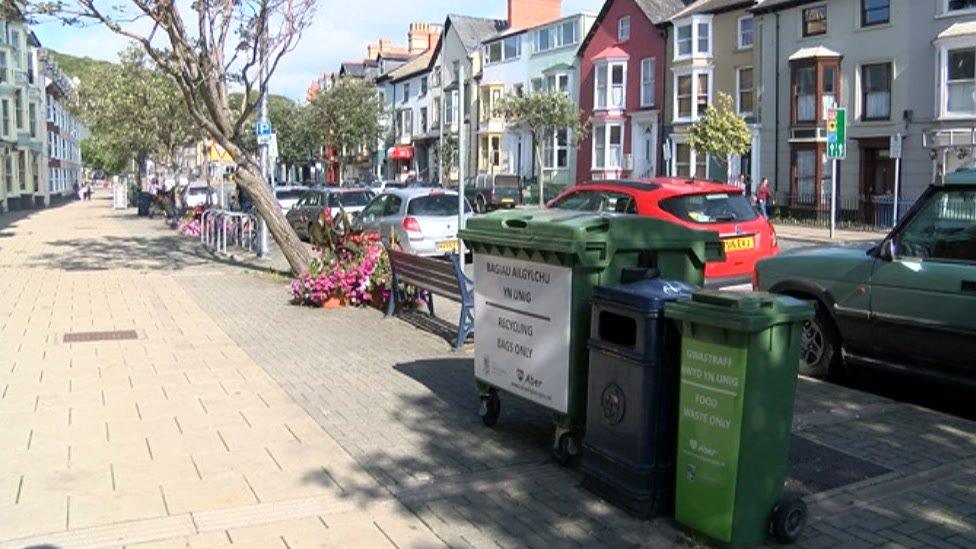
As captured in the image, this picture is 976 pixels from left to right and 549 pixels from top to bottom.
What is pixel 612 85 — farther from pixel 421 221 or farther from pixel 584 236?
pixel 584 236

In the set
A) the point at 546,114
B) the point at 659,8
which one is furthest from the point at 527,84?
the point at 659,8

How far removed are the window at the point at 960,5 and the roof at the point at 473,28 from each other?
113 ft

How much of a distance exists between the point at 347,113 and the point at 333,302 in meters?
50.3

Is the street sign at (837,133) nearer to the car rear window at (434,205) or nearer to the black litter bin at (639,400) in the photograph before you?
the car rear window at (434,205)

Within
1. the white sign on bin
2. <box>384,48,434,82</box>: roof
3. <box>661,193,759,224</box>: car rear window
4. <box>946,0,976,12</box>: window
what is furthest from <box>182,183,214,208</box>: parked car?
the white sign on bin

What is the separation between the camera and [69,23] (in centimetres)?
1486

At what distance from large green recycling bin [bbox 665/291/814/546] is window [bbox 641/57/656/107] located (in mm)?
40278

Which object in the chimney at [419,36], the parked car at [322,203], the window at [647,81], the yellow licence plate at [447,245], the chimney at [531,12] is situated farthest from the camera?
the chimney at [419,36]

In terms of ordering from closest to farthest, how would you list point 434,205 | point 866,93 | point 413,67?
point 434,205 < point 866,93 < point 413,67

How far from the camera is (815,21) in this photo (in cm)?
3419

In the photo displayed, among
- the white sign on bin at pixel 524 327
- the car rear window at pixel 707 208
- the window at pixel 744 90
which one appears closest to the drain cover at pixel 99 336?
the white sign on bin at pixel 524 327

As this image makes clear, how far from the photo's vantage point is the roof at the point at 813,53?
33.2m

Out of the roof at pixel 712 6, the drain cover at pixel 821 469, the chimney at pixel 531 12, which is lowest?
the drain cover at pixel 821 469

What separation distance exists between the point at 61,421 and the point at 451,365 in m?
3.35
